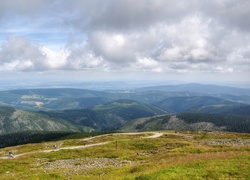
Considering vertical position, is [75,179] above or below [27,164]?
above

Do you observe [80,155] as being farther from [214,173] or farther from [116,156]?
[214,173]

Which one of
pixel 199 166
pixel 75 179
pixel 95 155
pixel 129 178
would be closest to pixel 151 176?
pixel 129 178

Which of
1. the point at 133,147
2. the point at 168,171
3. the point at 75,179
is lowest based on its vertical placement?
the point at 133,147

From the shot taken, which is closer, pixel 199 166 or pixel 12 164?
pixel 199 166

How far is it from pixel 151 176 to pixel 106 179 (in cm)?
564

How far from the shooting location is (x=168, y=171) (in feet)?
84.5

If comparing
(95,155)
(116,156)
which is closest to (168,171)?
(116,156)

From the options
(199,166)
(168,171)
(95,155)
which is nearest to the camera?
(168,171)

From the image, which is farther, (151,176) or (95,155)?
(95,155)

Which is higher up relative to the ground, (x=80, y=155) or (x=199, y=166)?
(x=199, y=166)

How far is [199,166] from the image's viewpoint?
2812 centimetres

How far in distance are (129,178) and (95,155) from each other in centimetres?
3185

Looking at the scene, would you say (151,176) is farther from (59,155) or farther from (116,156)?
(59,155)

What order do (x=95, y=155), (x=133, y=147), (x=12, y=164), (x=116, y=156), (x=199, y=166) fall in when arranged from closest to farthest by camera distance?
(x=199, y=166) < (x=12, y=164) < (x=116, y=156) < (x=95, y=155) < (x=133, y=147)
